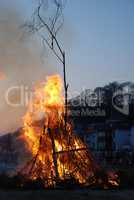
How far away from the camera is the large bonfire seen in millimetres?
16266

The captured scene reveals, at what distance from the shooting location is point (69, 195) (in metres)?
13.7

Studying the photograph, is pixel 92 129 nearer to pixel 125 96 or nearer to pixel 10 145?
pixel 10 145

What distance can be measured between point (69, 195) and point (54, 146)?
11.0 ft

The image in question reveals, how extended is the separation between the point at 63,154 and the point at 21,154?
440 inches

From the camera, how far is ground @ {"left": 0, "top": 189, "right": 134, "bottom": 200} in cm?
1345

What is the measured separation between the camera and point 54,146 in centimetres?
1684

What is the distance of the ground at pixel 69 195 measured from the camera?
1345cm

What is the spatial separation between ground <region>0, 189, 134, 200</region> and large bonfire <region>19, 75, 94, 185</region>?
1.08 meters

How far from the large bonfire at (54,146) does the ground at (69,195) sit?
1076 mm

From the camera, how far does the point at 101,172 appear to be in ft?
51.3

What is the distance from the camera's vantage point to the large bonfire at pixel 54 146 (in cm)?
1627

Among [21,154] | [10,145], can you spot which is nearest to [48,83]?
[21,154]

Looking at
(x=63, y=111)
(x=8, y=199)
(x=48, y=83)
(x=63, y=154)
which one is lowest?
(x=8, y=199)

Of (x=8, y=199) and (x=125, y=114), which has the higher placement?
(x=125, y=114)
